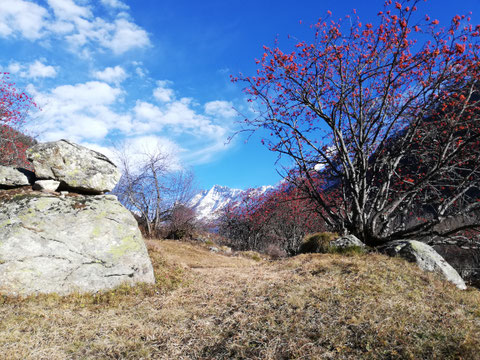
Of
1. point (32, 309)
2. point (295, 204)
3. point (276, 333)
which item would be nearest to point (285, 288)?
point (276, 333)

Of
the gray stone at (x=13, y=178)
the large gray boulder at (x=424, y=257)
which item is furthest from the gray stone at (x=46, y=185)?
the large gray boulder at (x=424, y=257)

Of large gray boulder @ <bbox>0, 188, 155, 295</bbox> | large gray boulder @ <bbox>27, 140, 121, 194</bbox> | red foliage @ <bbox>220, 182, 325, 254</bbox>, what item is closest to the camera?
large gray boulder @ <bbox>0, 188, 155, 295</bbox>

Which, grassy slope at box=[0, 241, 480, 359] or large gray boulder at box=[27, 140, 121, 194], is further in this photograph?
large gray boulder at box=[27, 140, 121, 194]

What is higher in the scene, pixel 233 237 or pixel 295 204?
pixel 295 204

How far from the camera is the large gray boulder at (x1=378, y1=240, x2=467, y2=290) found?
6199mm

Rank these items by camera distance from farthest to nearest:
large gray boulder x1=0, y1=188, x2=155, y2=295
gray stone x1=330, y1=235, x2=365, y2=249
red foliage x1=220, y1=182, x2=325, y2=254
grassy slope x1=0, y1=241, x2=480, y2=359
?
red foliage x1=220, y1=182, x2=325, y2=254 → gray stone x1=330, y1=235, x2=365, y2=249 → large gray boulder x1=0, y1=188, x2=155, y2=295 → grassy slope x1=0, y1=241, x2=480, y2=359

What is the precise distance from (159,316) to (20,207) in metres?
4.41

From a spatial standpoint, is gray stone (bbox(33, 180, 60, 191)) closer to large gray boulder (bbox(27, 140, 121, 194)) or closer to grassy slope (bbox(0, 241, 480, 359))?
large gray boulder (bbox(27, 140, 121, 194))

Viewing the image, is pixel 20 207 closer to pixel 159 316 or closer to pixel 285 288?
pixel 159 316

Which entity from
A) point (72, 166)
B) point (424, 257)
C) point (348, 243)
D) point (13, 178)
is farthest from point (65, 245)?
point (424, 257)

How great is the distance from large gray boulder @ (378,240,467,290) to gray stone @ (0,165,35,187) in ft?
32.9

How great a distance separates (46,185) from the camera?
7.43m

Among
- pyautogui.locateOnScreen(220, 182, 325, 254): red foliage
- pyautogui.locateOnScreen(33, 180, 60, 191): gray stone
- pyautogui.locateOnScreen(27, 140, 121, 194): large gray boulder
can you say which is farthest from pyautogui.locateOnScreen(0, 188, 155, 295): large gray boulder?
pyautogui.locateOnScreen(220, 182, 325, 254): red foliage

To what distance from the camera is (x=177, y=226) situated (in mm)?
20812
